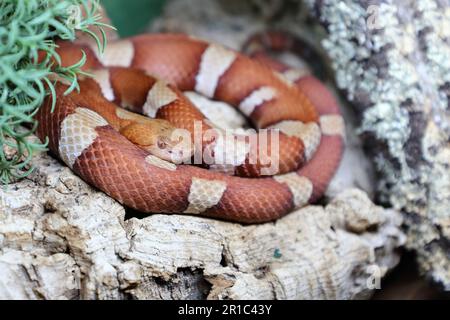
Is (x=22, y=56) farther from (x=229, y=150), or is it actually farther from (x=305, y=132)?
(x=305, y=132)

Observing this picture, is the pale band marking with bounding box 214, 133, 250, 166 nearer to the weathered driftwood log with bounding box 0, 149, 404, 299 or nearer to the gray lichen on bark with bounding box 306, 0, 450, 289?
the weathered driftwood log with bounding box 0, 149, 404, 299

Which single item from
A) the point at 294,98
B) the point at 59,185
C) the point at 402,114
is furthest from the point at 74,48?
the point at 402,114

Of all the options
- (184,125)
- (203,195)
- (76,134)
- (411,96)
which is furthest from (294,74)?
(76,134)

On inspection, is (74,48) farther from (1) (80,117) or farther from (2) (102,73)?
(1) (80,117)

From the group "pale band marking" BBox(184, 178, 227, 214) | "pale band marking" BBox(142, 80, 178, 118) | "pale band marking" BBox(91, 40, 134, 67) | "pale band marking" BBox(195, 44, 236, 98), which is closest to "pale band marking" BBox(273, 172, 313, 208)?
"pale band marking" BBox(184, 178, 227, 214)

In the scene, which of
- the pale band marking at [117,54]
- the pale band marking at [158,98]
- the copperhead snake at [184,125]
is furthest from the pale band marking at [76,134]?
the pale band marking at [117,54]
